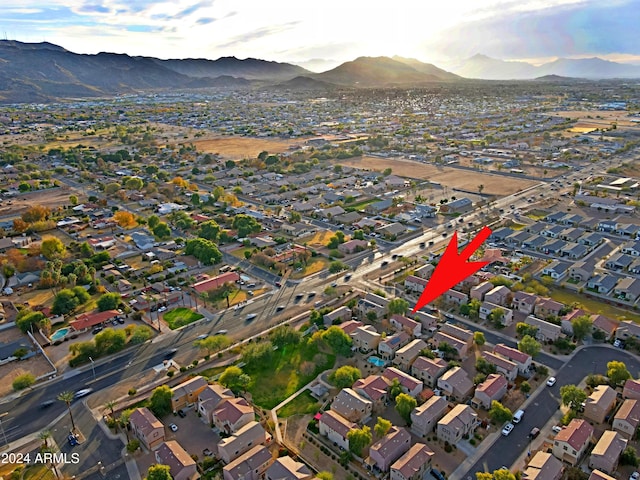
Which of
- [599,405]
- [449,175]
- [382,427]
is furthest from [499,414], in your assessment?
[449,175]

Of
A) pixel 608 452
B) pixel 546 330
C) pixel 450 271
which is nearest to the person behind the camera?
pixel 608 452

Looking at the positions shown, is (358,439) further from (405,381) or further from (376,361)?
(376,361)

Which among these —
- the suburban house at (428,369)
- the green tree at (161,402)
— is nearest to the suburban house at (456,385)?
the suburban house at (428,369)

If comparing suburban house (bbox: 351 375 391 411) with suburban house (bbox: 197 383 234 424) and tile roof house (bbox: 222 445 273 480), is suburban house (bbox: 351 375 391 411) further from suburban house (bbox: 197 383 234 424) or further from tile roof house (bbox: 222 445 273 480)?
suburban house (bbox: 197 383 234 424)

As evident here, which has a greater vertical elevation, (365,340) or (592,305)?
(365,340)

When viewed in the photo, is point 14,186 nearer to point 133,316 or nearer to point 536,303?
point 133,316
